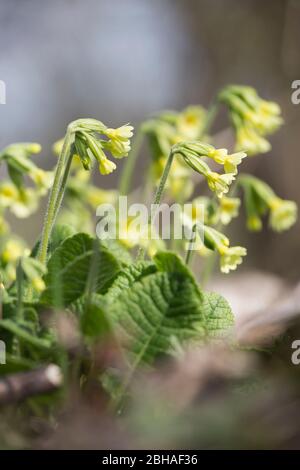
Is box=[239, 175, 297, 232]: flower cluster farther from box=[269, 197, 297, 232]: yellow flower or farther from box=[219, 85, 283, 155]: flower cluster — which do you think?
box=[219, 85, 283, 155]: flower cluster

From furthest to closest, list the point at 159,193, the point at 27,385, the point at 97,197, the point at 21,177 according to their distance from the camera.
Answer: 1. the point at 97,197
2. the point at 21,177
3. the point at 159,193
4. the point at 27,385

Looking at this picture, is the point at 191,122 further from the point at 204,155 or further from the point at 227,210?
the point at 204,155

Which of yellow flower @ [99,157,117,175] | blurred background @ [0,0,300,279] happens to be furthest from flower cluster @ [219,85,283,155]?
blurred background @ [0,0,300,279]

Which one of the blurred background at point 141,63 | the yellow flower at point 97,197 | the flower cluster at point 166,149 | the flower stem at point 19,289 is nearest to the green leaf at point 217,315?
the flower stem at point 19,289

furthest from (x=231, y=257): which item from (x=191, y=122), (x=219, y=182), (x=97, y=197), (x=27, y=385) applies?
(x=191, y=122)

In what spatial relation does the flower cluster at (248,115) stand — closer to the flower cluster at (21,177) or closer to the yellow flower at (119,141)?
the flower cluster at (21,177)

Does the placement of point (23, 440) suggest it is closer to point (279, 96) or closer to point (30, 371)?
point (30, 371)
